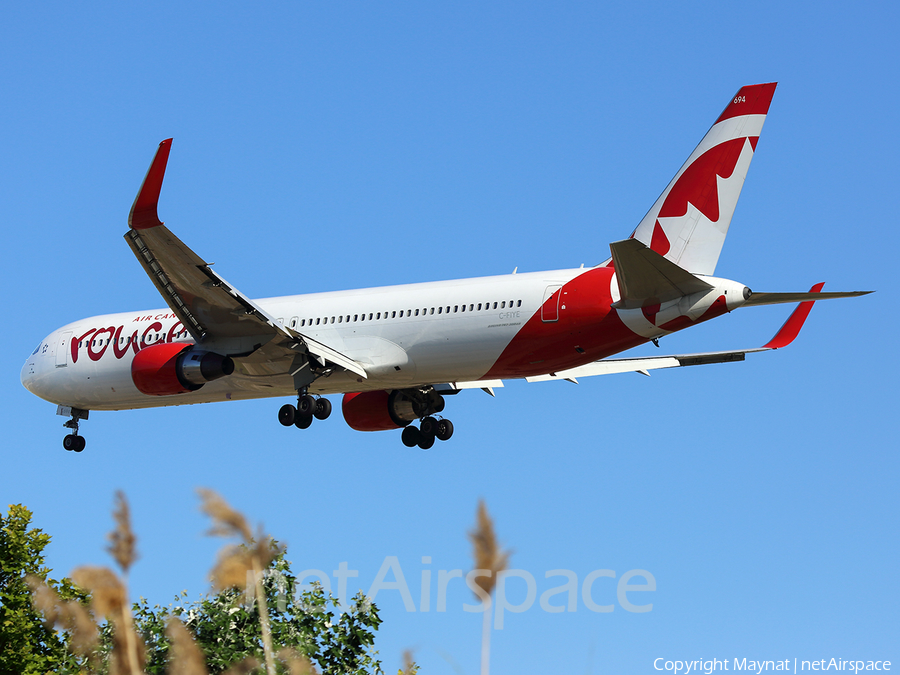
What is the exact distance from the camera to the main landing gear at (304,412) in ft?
90.6

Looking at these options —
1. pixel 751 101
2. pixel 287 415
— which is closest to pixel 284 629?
pixel 287 415

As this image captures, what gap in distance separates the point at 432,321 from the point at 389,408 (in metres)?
5.55

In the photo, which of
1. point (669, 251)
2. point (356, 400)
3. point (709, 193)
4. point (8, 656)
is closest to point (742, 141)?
point (709, 193)

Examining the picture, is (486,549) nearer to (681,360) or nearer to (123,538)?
(123,538)

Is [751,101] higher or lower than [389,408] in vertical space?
higher

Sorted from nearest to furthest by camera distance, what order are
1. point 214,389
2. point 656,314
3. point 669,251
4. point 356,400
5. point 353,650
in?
point 656,314 < point 669,251 < point 353,650 < point 214,389 < point 356,400

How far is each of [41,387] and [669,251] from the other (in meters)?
18.2

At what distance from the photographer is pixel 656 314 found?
77.0 ft

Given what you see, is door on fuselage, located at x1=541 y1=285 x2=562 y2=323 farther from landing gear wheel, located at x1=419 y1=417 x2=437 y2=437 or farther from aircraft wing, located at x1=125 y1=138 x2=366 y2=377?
landing gear wheel, located at x1=419 y1=417 x2=437 y2=437

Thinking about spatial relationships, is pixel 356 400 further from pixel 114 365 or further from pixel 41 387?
pixel 41 387

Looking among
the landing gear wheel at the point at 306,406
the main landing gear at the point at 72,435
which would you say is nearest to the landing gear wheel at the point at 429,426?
the landing gear wheel at the point at 306,406

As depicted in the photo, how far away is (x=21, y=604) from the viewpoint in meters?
31.3

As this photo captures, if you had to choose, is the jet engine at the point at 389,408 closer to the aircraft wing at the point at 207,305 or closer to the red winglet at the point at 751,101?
the aircraft wing at the point at 207,305

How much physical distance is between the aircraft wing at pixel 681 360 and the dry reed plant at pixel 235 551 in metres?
22.9
